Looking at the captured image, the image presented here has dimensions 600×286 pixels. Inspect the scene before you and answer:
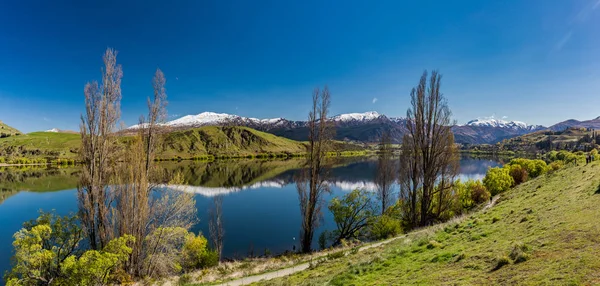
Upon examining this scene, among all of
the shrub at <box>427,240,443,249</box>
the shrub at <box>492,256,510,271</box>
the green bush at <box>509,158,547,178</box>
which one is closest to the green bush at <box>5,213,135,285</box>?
the shrub at <box>427,240,443,249</box>

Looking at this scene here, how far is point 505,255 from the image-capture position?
9.27 metres

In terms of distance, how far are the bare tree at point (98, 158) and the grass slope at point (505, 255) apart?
15.7m

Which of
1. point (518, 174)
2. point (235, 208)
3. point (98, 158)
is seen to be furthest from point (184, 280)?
point (518, 174)

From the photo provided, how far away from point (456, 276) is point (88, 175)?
2458 centimetres

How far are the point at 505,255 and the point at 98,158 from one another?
86.5 ft

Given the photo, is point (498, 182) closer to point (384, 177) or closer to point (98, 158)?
point (384, 177)

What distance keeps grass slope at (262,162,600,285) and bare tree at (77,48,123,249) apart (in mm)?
15724

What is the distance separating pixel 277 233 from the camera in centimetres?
4328

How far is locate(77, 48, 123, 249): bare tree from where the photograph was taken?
20.6 meters

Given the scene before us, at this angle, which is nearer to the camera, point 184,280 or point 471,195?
point 184,280

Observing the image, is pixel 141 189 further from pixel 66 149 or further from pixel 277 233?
pixel 66 149

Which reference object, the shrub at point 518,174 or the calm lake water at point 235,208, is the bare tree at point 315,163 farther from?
the shrub at point 518,174

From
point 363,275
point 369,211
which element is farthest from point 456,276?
point 369,211

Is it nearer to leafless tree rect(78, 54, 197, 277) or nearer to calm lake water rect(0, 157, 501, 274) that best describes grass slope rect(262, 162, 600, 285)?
leafless tree rect(78, 54, 197, 277)
